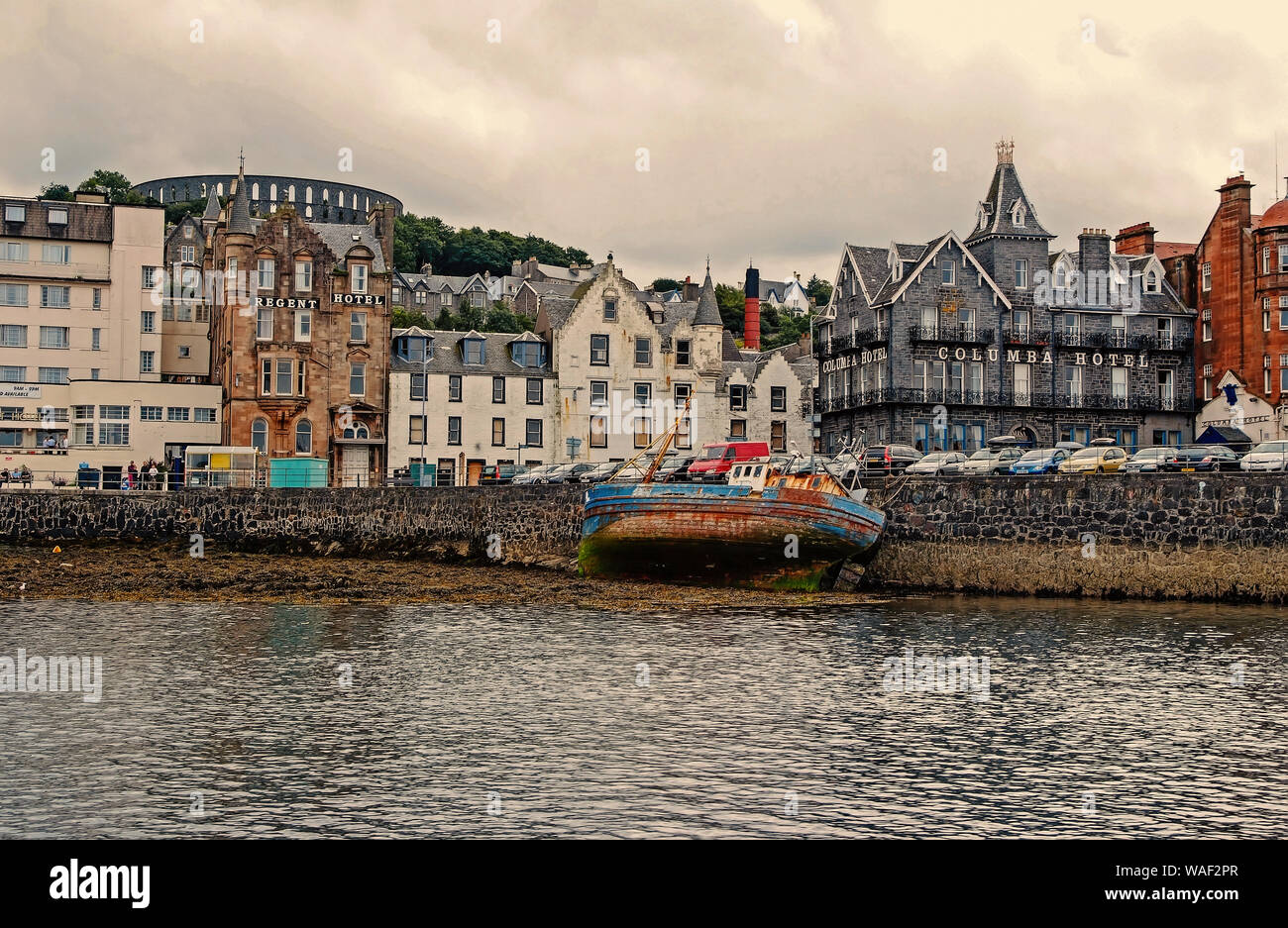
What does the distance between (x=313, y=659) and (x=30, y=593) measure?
18.1 meters

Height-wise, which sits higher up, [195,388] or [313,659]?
[195,388]

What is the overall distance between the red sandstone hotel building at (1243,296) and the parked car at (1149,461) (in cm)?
2999

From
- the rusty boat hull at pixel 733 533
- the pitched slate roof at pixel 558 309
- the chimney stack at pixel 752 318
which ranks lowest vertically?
the rusty boat hull at pixel 733 533

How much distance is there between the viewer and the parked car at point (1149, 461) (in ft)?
162

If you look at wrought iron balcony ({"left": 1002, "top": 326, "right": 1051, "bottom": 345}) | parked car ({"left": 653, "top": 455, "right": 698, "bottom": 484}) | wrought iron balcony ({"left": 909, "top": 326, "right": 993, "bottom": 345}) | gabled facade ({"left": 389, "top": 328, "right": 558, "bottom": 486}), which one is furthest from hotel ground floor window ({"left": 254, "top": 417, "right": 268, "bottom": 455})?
wrought iron balcony ({"left": 1002, "top": 326, "right": 1051, "bottom": 345})

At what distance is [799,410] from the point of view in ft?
284

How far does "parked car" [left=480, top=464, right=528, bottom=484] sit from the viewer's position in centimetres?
6781

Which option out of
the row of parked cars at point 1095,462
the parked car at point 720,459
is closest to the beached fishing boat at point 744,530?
the row of parked cars at point 1095,462

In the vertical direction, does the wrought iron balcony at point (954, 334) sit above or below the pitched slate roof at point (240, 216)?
below

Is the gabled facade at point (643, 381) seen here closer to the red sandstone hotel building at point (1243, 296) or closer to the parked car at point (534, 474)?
the parked car at point (534, 474)

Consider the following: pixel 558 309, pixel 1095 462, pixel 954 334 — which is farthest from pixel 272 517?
pixel 954 334
